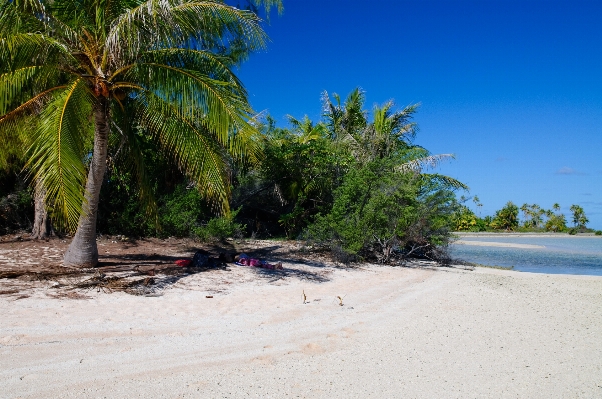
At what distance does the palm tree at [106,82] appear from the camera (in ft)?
20.0

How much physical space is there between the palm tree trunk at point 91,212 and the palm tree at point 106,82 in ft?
0.06

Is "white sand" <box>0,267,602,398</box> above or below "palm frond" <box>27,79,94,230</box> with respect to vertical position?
below

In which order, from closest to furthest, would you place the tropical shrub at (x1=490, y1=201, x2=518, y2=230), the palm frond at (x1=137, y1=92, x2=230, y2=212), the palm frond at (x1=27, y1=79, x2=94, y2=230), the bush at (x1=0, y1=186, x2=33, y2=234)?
the palm frond at (x1=27, y1=79, x2=94, y2=230) < the palm frond at (x1=137, y1=92, x2=230, y2=212) < the bush at (x1=0, y1=186, x2=33, y2=234) < the tropical shrub at (x1=490, y1=201, x2=518, y2=230)

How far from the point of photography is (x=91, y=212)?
809 cm

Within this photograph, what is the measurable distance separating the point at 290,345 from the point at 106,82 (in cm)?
517

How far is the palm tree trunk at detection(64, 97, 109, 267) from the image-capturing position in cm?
780

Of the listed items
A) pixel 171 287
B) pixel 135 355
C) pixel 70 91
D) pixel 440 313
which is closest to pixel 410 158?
pixel 440 313

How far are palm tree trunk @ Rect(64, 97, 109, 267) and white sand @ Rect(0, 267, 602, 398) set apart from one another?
6.53 ft

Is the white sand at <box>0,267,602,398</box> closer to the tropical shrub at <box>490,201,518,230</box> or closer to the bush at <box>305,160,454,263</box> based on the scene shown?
the bush at <box>305,160,454,263</box>

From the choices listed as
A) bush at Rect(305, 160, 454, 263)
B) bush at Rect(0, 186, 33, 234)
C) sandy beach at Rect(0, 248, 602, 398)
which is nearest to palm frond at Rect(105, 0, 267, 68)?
sandy beach at Rect(0, 248, 602, 398)

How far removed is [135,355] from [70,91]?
13.6 ft

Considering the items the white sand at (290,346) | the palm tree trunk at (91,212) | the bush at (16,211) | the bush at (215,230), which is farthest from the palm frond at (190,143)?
the bush at (16,211)

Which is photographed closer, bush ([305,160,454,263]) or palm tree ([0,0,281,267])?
palm tree ([0,0,281,267])

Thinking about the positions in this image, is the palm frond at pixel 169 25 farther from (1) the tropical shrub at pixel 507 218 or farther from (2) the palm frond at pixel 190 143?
(1) the tropical shrub at pixel 507 218
